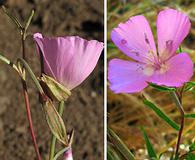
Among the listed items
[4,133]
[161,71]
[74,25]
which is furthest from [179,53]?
[74,25]

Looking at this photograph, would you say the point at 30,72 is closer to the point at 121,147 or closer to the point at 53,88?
the point at 53,88

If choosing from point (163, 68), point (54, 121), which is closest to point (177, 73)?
point (163, 68)

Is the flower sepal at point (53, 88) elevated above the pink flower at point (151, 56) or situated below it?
below

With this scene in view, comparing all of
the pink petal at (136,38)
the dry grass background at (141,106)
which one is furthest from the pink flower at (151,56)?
the dry grass background at (141,106)

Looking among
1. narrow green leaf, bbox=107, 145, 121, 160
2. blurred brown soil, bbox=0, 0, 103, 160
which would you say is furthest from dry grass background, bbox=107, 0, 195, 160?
narrow green leaf, bbox=107, 145, 121, 160

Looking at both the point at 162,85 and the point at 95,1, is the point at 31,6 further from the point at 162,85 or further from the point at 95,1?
the point at 162,85

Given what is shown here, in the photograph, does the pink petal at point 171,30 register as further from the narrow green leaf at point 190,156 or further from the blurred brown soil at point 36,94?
the blurred brown soil at point 36,94

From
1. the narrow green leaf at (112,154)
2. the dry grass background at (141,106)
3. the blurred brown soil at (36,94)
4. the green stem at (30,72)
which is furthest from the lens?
the blurred brown soil at (36,94)
